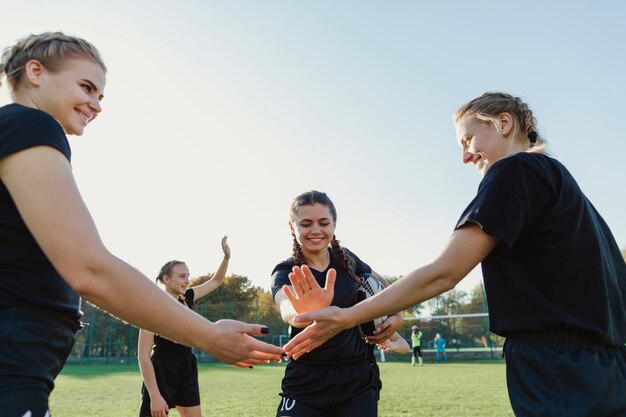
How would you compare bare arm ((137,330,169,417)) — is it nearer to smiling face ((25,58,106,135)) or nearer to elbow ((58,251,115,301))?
smiling face ((25,58,106,135))

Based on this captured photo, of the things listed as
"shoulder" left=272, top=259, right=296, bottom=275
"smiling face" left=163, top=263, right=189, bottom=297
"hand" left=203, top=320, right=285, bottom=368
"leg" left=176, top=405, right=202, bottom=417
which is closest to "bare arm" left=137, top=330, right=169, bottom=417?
"leg" left=176, top=405, right=202, bottom=417

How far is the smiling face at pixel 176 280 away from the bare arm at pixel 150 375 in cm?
96

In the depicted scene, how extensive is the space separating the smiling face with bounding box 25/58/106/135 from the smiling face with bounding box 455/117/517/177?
6.77 feet

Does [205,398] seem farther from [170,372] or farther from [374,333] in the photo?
[374,333]

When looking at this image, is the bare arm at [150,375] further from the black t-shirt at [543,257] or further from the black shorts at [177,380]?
the black t-shirt at [543,257]

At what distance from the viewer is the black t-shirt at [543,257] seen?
2.44 metres

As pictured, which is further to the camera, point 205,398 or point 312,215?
point 205,398

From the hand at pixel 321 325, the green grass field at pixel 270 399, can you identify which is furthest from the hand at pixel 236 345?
the green grass field at pixel 270 399

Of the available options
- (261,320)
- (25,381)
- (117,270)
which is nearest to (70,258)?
(117,270)

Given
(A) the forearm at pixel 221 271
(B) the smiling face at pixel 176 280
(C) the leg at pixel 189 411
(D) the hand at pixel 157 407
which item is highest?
(A) the forearm at pixel 221 271

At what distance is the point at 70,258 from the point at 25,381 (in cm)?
47

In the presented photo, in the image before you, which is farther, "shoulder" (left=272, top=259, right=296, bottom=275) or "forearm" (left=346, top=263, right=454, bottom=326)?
"shoulder" (left=272, top=259, right=296, bottom=275)

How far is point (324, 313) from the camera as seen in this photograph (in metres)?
3.02

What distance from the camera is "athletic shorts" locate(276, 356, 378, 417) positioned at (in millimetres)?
3992
